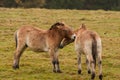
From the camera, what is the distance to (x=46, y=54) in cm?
1514

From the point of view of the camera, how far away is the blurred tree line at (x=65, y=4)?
51.5 m

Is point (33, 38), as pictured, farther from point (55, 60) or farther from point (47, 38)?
point (55, 60)

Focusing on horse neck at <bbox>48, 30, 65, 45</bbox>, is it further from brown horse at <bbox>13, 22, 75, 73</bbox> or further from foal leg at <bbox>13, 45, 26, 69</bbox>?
foal leg at <bbox>13, 45, 26, 69</bbox>

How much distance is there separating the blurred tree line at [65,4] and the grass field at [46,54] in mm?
21027

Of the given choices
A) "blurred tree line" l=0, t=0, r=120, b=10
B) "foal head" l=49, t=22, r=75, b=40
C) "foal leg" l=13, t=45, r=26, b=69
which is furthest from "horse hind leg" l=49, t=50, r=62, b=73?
"blurred tree line" l=0, t=0, r=120, b=10

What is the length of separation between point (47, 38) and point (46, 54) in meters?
3.58

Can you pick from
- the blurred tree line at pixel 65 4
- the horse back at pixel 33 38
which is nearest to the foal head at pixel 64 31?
the horse back at pixel 33 38

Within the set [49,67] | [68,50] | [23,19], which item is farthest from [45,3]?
[49,67]

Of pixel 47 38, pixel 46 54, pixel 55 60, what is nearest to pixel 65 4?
pixel 46 54

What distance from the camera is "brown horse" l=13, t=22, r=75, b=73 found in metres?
11.5

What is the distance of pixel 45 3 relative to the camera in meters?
55.4

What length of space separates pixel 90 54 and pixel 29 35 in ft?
8.22

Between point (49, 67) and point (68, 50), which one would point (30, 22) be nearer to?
point (68, 50)

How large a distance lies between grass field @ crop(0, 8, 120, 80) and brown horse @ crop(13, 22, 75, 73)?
68cm
